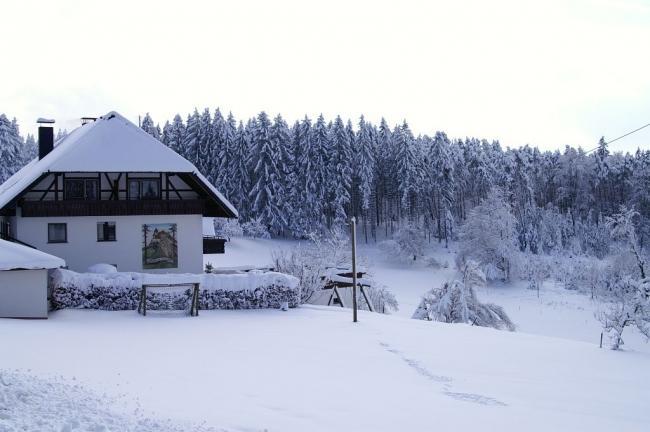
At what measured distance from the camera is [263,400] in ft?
32.3

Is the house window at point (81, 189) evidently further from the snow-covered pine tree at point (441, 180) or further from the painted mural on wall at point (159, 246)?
the snow-covered pine tree at point (441, 180)

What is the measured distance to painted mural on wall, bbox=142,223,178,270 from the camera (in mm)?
27312

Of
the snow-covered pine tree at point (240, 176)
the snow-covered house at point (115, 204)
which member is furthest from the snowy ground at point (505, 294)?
the snow-covered house at point (115, 204)

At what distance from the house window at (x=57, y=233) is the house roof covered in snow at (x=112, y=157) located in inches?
94.5

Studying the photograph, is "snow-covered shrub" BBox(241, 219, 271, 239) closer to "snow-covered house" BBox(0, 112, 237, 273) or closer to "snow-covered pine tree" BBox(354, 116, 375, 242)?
"snow-covered pine tree" BBox(354, 116, 375, 242)

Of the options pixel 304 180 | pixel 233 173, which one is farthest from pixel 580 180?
pixel 233 173

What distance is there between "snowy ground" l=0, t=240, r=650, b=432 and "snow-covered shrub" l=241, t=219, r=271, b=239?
4160cm

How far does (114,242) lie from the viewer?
88.1 feet

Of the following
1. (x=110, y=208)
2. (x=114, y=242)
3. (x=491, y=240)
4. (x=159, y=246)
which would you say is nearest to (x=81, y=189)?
(x=110, y=208)

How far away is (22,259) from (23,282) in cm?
81

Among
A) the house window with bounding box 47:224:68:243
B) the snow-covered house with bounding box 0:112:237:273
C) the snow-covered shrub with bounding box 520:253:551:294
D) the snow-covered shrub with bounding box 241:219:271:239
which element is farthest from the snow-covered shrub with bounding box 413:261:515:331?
the snow-covered shrub with bounding box 241:219:271:239

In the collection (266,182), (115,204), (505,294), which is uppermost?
(266,182)

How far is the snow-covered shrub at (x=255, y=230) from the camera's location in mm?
63844

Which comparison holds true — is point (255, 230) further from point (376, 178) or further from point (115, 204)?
point (115, 204)
